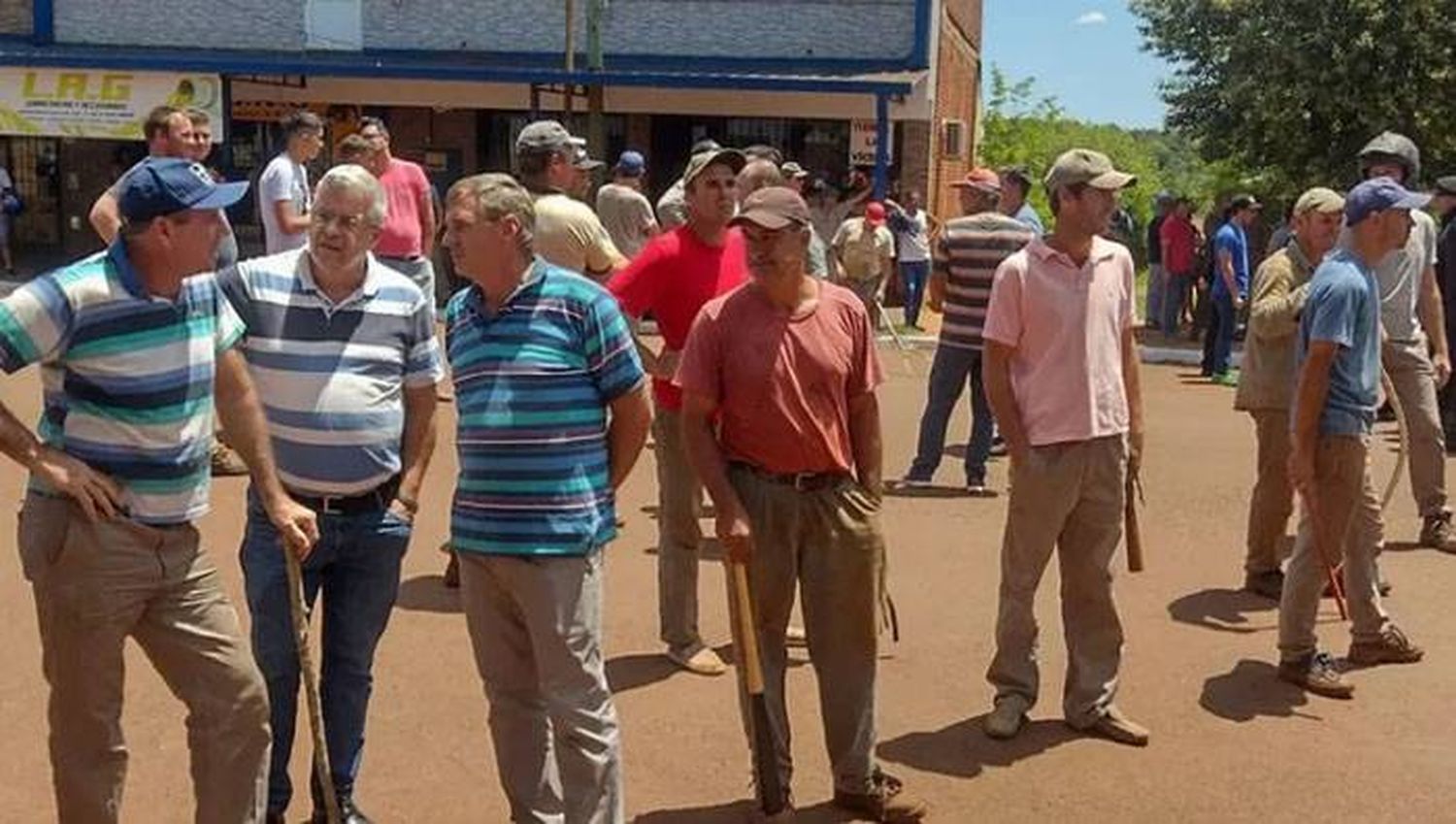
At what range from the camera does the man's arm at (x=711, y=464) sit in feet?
14.9

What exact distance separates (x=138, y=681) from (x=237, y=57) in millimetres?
19805

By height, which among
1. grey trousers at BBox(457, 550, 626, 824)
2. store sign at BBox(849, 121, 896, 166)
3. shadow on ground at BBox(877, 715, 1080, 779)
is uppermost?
store sign at BBox(849, 121, 896, 166)

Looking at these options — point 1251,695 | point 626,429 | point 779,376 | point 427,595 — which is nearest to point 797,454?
point 779,376

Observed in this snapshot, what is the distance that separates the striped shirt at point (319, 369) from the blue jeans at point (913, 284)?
14902 millimetres

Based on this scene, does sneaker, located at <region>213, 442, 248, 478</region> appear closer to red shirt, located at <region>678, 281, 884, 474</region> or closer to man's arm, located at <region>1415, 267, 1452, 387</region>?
red shirt, located at <region>678, 281, 884, 474</region>

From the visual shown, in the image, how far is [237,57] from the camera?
2391cm

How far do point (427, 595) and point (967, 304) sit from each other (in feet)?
12.5

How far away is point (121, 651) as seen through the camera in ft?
12.8

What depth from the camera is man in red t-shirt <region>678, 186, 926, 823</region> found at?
451cm

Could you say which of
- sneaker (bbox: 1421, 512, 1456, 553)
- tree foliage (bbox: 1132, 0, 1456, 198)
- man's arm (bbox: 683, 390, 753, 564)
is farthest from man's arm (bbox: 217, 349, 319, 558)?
tree foliage (bbox: 1132, 0, 1456, 198)

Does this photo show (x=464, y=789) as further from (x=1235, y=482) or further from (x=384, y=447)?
(x=1235, y=482)

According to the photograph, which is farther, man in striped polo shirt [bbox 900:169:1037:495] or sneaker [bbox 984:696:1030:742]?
man in striped polo shirt [bbox 900:169:1037:495]

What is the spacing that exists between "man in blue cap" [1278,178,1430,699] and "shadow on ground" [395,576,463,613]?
134 inches

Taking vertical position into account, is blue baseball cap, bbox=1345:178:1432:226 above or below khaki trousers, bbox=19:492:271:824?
above
